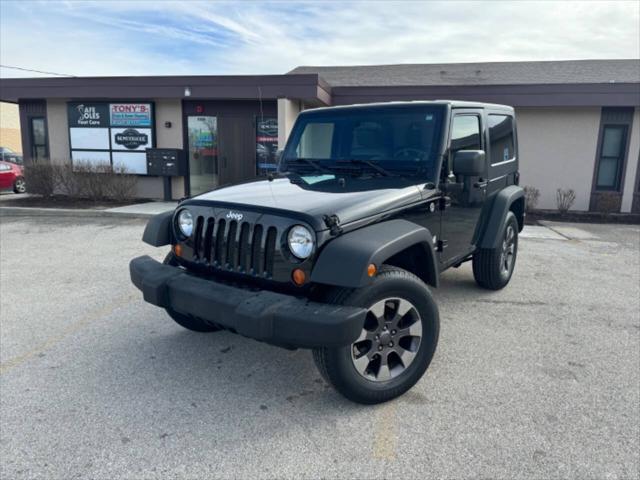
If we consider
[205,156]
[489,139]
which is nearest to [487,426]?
[489,139]

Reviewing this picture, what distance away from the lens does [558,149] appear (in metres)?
12.5

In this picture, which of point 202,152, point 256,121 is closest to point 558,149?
point 256,121

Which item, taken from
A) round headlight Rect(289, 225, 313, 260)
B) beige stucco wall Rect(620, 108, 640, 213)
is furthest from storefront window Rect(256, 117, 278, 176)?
round headlight Rect(289, 225, 313, 260)

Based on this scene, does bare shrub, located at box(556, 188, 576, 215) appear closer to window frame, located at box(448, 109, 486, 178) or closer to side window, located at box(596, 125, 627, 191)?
side window, located at box(596, 125, 627, 191)

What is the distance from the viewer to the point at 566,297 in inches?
212

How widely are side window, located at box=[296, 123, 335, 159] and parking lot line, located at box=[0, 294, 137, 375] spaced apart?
245 cm

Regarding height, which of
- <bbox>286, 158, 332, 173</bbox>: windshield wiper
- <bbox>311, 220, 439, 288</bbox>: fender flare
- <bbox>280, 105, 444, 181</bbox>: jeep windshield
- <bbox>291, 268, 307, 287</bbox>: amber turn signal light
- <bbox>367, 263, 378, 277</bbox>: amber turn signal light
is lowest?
<bbox>291, 268, 307, 287</bbox>: amber turn signal light

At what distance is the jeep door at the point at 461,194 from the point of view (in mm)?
3926

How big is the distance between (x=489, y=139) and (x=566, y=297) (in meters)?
2.05

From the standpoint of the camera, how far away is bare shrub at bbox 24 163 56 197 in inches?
487

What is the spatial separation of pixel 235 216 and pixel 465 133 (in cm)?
228

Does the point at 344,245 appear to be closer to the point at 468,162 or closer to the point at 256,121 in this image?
the point at 468,162

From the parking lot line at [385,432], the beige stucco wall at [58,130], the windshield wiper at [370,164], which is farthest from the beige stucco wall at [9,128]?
the parking lot line at [385,432]

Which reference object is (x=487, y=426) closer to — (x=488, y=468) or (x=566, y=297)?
(x=488, y=468)
